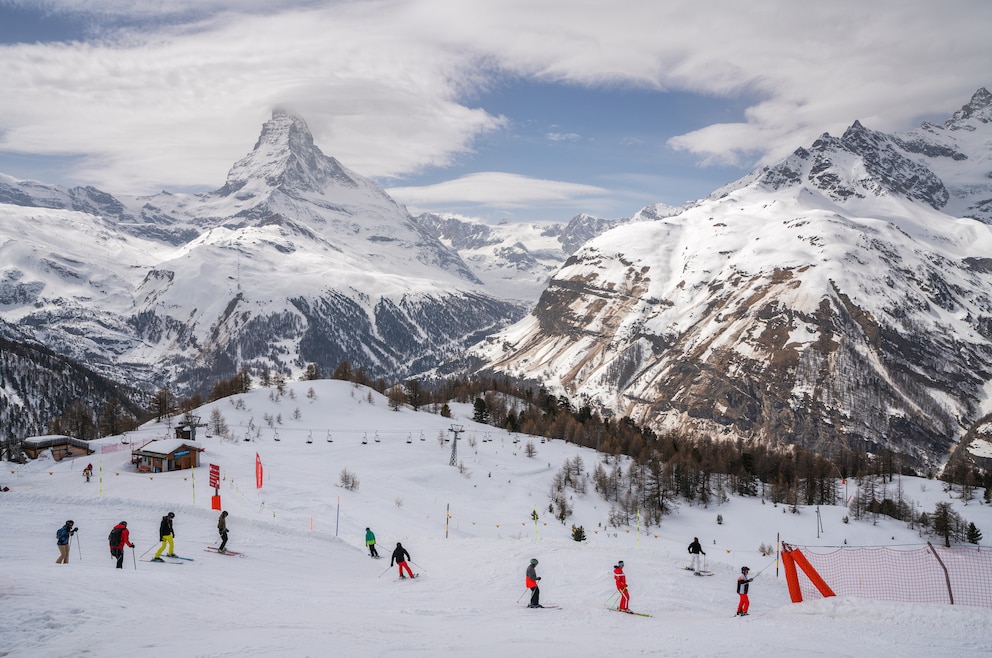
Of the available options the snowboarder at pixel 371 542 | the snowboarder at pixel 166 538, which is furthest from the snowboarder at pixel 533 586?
the snowboarder at pixel 166 538

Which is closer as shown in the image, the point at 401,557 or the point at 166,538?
the point at 166,538

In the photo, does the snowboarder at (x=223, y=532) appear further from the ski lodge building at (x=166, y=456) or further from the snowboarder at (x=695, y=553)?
the ski lodge building at (x=166, y=456)

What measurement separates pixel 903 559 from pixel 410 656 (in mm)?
39779

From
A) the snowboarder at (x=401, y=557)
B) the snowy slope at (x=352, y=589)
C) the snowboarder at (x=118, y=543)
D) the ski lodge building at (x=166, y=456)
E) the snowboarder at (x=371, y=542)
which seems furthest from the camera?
the ski lodge building at (x=166, y=456)

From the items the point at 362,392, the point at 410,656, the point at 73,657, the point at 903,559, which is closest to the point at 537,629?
the point at 410,656

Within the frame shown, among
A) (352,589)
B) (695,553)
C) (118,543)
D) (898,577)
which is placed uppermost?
(118,543)

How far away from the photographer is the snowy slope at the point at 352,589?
61.6 ft

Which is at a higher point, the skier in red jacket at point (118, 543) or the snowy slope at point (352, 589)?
the skier in red jacket at point (118, 543)

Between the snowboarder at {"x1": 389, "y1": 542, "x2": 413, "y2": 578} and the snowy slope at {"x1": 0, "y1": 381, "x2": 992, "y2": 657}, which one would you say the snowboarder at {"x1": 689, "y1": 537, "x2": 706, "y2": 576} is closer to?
the snowy slope at {"x1": 0, "y1": 381, "x2": 992, "y2": 657}

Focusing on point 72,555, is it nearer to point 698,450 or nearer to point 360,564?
point 360,564

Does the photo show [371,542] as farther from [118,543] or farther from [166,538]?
[118,543]

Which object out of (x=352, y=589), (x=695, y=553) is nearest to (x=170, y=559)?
(x=352, y=589)

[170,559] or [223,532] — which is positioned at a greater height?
[223,532]

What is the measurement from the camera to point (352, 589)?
27750 mm
